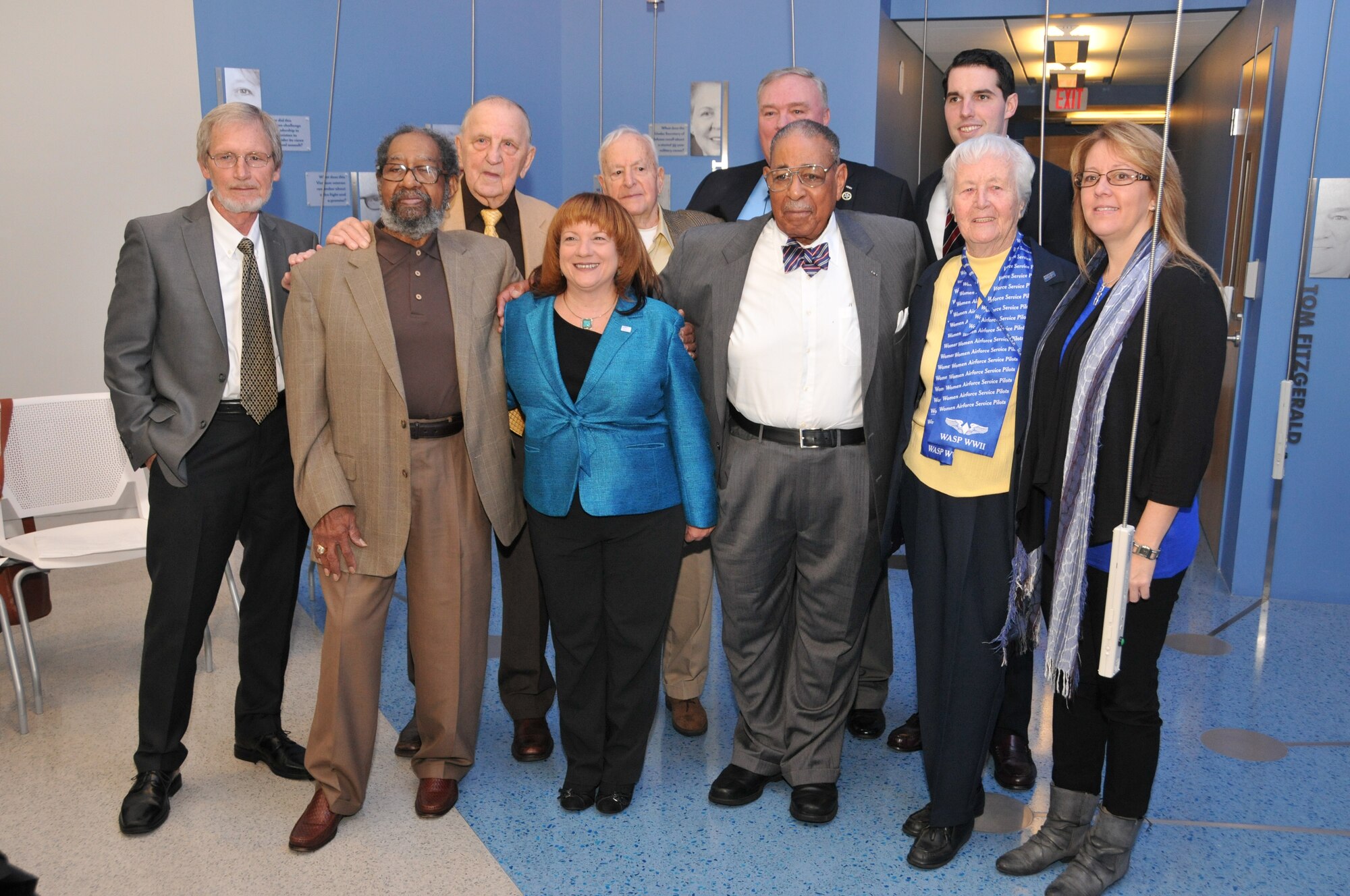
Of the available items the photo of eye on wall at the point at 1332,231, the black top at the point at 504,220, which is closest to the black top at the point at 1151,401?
the black top at the point at 504,220

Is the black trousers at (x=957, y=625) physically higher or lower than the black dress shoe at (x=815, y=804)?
higher

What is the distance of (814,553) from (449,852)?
1240mm

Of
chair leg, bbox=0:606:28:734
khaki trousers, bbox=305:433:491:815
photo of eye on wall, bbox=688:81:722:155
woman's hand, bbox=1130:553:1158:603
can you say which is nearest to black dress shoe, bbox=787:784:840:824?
khaki trousers, bbox=305:433:491:815

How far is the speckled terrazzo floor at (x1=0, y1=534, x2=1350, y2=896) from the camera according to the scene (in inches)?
106

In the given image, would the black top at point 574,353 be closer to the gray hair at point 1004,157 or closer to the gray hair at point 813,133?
the gray hair at point 813,133

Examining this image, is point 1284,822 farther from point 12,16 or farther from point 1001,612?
point 12,16

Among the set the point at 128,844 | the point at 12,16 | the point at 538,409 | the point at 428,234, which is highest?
the point at 12,16

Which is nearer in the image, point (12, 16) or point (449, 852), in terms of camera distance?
point (449, 852)

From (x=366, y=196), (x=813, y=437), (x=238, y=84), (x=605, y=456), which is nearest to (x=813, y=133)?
(x=813, y=437)

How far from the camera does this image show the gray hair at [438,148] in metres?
2.71

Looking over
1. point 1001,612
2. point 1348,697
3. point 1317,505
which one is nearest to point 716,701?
point 1001,612

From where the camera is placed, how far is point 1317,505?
4.82 metres

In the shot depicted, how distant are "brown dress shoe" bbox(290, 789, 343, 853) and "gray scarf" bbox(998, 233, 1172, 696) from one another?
74.0 inches

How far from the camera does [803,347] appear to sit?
271 cm
